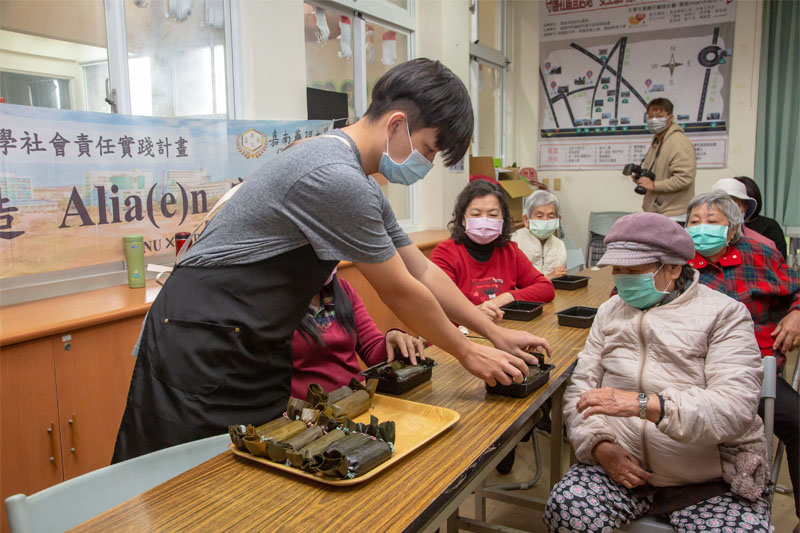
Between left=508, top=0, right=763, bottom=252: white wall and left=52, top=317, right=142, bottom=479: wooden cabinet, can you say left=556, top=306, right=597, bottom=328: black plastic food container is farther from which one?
left=508, top=0, right=763, bottom=252: white wall

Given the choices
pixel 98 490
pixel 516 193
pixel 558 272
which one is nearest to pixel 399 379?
pixel 98 490

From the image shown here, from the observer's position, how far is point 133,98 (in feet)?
8.94

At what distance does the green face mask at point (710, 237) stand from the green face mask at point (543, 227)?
1.09 meters

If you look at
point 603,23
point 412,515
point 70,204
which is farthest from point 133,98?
point 603,23

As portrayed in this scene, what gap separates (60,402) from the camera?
204 cm

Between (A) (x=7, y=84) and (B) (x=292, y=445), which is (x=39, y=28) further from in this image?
(B) (x=292, y=445)

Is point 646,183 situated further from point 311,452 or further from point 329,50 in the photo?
point 311,452

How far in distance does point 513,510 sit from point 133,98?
7.92ft

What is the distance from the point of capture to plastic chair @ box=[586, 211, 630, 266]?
611 cm

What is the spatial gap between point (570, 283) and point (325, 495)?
2.20 metres

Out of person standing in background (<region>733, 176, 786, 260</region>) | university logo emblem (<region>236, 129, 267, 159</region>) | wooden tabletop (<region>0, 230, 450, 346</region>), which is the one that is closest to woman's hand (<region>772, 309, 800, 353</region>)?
person standing in background (<region>733, 176, 786, 260</region>)

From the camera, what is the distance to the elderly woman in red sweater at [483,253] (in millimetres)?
2773

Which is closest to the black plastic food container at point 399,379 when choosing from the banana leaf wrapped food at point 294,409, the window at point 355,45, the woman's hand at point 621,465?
the banana leaf wrapped food at point 294,409

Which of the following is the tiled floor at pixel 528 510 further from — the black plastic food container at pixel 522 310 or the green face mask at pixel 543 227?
the green face mask at pixel 543 227
